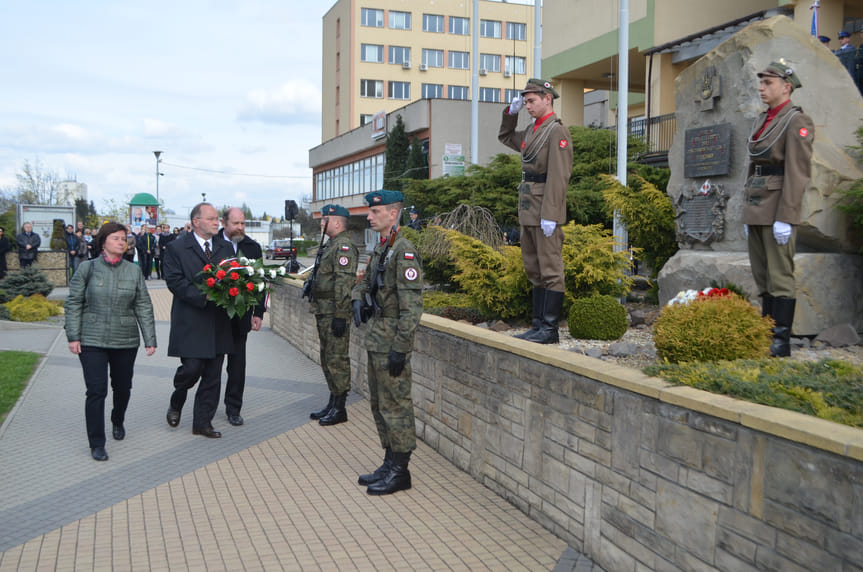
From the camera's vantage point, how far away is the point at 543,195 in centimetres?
659

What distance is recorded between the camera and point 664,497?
4.01 meters

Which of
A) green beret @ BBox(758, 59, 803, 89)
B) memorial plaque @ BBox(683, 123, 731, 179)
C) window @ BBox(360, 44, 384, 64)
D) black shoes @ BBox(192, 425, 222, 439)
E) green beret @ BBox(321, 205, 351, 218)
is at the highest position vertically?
window @ BBox(360, 44, 384, 64)

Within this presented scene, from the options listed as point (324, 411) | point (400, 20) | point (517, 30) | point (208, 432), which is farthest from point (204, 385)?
point (517, 30)

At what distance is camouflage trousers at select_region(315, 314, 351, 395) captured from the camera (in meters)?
7.95

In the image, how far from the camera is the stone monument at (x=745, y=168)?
726 centimetres

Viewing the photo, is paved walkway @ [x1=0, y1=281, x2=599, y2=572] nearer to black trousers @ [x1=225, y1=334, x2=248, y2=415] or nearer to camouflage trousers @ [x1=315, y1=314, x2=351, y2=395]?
black trousers @ [x1=225, y1=334, x2=248, y2=415]

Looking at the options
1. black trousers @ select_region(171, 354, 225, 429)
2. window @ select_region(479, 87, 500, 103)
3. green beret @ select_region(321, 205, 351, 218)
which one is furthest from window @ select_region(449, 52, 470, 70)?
black trousers @ select_region(171, 354, 225, 429)

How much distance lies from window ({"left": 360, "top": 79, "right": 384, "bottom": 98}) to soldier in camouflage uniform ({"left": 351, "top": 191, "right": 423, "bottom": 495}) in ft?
205

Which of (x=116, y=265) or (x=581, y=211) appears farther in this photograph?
(x=581, y=211)

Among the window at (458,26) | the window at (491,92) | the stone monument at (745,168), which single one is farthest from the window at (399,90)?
the stone monument at (745,168)

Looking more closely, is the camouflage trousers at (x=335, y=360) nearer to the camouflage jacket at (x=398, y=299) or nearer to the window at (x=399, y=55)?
the camouflage jacket at (x=398, y=299)

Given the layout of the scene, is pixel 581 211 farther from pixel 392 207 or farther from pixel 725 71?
pixel 392 207

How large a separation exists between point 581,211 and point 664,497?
1005cm

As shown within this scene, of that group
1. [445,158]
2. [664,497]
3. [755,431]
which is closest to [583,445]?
[664,497]
